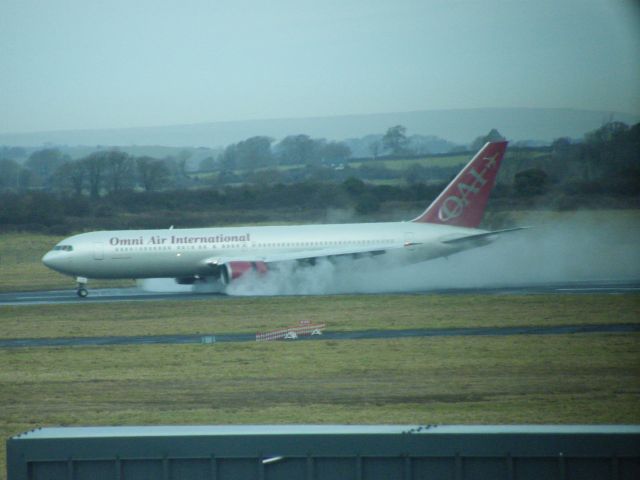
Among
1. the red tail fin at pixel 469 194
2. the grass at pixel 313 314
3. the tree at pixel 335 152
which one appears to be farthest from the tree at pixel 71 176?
the grass at pixel 313 314

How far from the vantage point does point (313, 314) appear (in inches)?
1428

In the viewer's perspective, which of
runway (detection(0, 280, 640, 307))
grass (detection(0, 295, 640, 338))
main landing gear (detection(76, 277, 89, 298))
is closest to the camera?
grass (detection(0, 295, 640, 338))

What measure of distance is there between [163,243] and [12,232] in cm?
Result: 3136

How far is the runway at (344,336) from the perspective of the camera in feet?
96.7

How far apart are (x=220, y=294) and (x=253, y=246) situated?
311 centimetres

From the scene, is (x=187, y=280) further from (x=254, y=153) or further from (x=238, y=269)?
(x=254, y=153)

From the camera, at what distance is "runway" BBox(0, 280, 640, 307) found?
42031 mm

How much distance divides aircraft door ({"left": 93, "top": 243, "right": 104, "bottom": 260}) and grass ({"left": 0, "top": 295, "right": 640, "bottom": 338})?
12.8ft

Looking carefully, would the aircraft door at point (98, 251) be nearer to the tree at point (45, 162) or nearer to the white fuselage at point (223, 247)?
the white fuselage at point (223, 247)

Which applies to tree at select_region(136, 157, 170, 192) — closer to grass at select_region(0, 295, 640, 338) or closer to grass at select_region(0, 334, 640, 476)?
grass at select_region(0, 295, 640, 338)

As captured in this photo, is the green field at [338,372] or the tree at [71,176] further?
the tree at [71,176]

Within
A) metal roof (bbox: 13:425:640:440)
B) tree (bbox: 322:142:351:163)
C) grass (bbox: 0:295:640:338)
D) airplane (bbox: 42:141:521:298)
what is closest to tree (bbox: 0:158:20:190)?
tree (bbox: 322:142:351:163)

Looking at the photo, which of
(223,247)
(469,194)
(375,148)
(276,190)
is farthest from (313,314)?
(375,148)

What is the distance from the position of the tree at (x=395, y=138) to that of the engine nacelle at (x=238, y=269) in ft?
190
